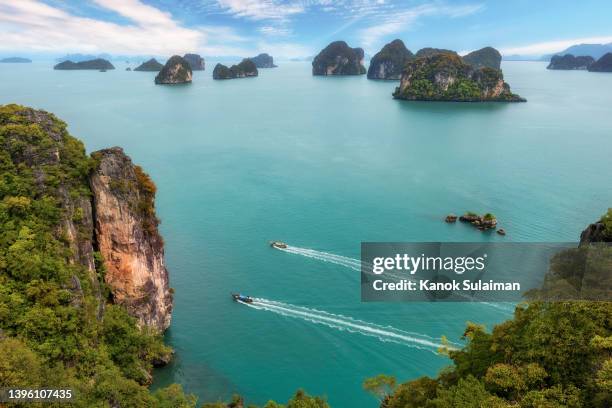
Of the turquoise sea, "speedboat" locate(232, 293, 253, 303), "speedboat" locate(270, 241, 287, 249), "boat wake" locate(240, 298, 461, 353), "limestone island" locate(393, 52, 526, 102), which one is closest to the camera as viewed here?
the turquoise sea

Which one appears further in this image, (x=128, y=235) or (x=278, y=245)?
(x=278, y=245)

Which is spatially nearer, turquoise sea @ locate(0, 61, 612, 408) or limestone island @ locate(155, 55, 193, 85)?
turquoise sea @ locate(0, 61, 612, 408)

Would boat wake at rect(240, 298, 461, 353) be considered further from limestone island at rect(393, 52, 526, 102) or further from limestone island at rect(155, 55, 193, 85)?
limestone island at rect(155, 55, 193, 85)

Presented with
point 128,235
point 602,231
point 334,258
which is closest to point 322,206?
point 334,258

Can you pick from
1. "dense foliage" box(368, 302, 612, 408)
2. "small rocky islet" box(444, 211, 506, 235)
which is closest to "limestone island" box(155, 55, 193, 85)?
"small rocky islet" box(444, 211, 506, 235)

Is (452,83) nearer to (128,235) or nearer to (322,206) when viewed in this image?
(322,206)

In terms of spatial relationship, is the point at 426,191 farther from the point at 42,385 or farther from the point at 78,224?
the point at 42,385
